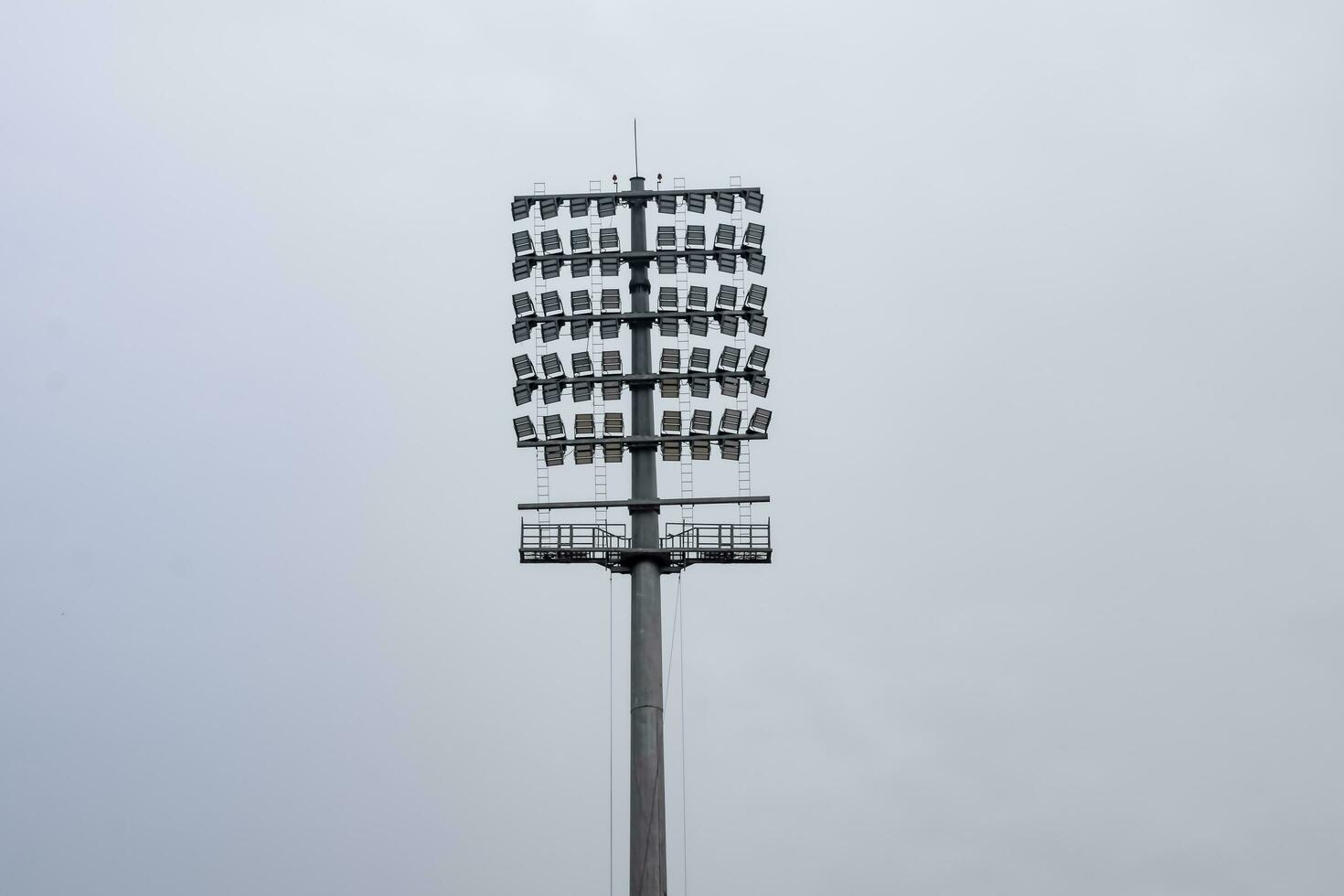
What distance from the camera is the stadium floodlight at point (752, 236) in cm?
10338

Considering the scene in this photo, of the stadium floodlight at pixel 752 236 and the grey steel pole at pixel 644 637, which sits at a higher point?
the stadium floodlight at pixel 752 236

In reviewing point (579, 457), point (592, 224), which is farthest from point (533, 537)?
point (592, 224)

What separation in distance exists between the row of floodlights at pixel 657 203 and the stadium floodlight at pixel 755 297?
273 centimetres

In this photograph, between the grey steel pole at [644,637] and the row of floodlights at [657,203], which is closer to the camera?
the grey steel pole at [644,637]

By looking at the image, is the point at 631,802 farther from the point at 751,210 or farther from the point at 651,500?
the point at 751,210

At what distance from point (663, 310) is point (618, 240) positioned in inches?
109

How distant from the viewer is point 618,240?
104375 mm

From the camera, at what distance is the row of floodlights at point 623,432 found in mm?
102312

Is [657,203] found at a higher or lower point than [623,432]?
higher

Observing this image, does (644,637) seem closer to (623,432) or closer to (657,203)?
(623,432)

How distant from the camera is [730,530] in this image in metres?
102

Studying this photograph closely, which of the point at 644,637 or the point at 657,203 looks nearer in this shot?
the point at 644,637

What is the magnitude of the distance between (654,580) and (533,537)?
13.7ft

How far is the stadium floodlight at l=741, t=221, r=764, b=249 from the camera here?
103m
